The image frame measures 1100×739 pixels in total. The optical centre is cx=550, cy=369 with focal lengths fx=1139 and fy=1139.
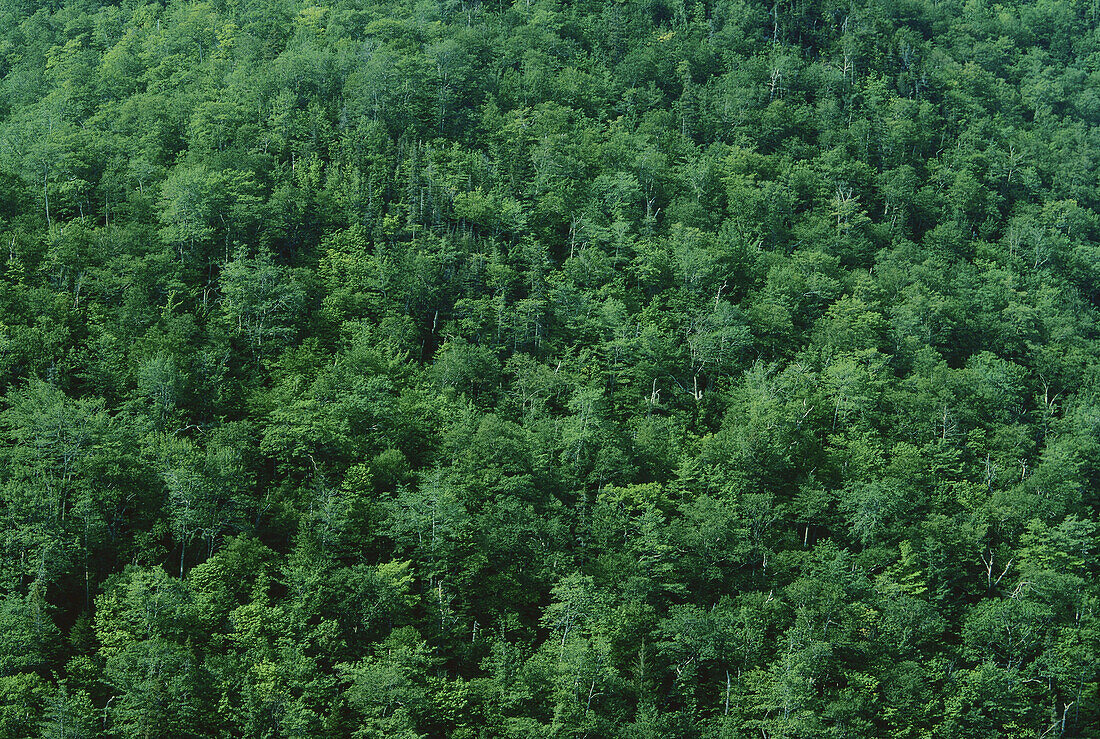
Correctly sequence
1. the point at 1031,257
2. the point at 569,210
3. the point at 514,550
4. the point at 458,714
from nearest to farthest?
the point at 458,714, the point at 514,550, the point at 569,210, the point at 1031,257

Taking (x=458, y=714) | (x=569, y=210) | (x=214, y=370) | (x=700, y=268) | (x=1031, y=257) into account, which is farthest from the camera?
(x=1031, y=257)

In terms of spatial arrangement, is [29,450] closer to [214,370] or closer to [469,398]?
[214,370]

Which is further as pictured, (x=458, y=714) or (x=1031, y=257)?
(x=1031, y=257)

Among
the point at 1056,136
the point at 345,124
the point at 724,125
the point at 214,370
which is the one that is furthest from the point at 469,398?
the point at 1056,136

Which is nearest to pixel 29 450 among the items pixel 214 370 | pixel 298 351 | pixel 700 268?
pixel 214 370

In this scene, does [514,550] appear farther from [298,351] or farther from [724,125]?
[724,125]

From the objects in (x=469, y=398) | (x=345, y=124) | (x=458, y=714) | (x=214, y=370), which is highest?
(x=345, y=124)

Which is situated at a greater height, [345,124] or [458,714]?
[345,124]
